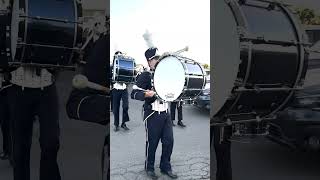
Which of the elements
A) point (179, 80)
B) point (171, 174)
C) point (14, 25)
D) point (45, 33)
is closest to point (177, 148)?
point (171, 174)

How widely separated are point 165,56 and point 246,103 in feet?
1.90

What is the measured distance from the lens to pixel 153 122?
2.40 m

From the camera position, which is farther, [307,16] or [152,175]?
[307,16]

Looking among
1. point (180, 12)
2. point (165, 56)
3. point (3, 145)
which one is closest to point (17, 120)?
point (3, 145)

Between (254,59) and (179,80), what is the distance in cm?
46

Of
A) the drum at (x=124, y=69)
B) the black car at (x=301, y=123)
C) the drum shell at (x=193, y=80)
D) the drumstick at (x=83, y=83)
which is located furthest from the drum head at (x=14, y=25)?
the black car at (x=301, y=123)

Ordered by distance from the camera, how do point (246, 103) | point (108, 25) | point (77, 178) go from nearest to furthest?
point (108, 25) → point (77, 178) → point (246, 103)

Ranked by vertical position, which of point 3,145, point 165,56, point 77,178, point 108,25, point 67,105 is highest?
point 108,25

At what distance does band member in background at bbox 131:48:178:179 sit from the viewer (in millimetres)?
2373

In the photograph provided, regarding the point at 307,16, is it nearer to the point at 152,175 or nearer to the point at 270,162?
the point at 270,162

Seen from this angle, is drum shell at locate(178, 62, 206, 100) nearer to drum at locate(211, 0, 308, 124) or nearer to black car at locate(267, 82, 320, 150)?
drum at locate(211, 0, 308, 124)

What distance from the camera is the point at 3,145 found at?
7.92 feet

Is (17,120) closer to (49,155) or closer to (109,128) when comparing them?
(49,155)

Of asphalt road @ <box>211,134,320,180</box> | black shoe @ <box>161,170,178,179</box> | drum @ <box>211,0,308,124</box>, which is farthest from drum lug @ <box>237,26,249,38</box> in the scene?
black shoe @ <box>161,170,178,179</box>
